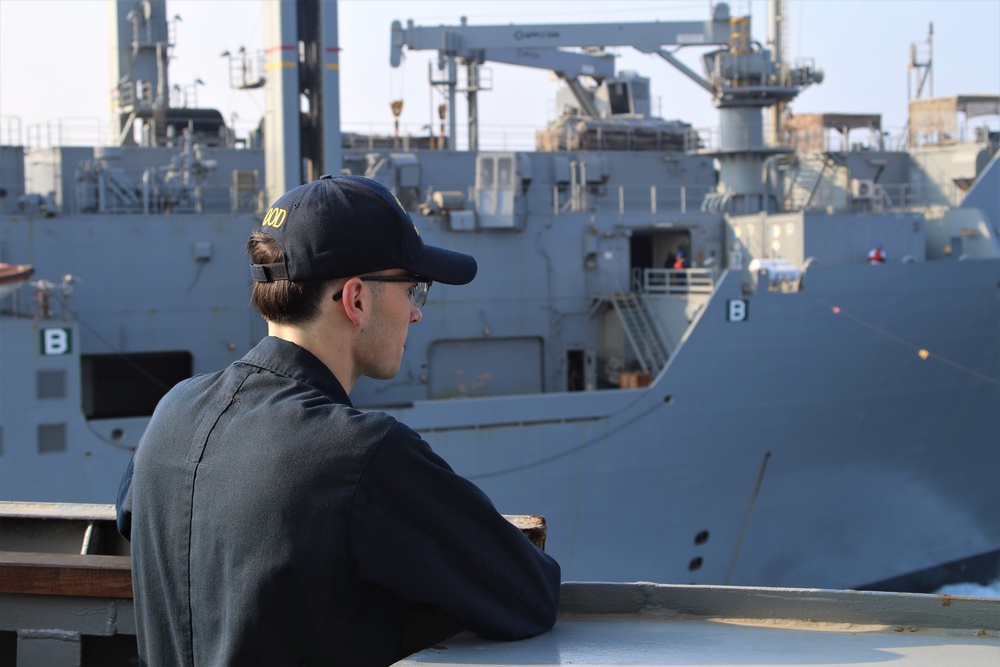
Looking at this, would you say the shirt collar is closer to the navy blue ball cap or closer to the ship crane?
the navy blue ball cap

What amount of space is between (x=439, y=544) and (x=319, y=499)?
0.67 feet

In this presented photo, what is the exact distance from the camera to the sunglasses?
5.88 ft

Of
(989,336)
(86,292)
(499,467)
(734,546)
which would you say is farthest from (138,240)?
(989,336)

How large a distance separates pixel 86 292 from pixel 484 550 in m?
11.6

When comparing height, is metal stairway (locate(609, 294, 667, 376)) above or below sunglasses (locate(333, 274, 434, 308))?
below

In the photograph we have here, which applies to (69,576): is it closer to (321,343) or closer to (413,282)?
(321,343)

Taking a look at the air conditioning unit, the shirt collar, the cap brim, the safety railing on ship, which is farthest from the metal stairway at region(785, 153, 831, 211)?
the shirt collar

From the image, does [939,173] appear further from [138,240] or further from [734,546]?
[138,240]

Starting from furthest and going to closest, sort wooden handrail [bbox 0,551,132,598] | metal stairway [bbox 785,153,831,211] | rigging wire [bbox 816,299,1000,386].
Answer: metal stairway [bbox 785,153,831,211], rigging wire [bbox 816,299,1000,386], wooden handrail [bbox 0,551,132,598]

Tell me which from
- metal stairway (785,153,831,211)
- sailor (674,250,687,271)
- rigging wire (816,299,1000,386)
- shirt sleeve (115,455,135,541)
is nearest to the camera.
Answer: shirt sleeve (115,455,135,541)

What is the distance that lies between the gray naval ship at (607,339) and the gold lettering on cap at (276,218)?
10100 millimetres

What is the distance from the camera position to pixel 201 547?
5.51 feet

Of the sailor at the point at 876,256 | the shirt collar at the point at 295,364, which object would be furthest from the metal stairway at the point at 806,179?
the shirt collar at the point at 295,364

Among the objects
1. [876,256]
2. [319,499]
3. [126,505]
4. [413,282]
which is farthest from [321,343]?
[876,256]
